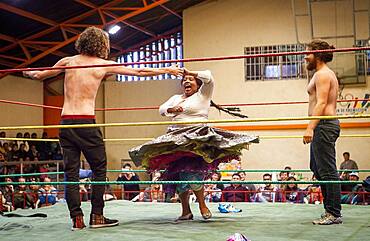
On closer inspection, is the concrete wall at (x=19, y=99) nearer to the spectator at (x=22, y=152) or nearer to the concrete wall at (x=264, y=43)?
the spectator at (x=22, y=152)

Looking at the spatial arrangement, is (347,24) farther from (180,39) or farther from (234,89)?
(180,39)

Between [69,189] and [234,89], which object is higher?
[234,89]

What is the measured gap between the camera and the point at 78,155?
288cm

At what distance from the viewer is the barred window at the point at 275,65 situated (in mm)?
9469

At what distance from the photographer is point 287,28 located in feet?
31.7

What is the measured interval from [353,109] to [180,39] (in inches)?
203

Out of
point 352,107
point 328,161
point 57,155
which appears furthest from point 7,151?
point 328,161

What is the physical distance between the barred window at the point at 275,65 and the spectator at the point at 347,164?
1764mm

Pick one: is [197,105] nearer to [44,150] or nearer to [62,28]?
[62,28]

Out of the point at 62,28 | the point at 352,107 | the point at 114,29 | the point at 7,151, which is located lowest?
the point at 7,151

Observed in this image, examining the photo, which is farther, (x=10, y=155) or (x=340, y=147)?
(x=10, y=155)

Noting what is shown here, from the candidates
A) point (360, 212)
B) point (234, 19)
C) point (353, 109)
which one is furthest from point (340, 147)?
point (360, 212)

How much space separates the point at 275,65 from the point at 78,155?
7.28 meters

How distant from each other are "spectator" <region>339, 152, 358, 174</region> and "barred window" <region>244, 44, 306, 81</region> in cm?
176
